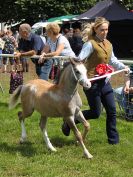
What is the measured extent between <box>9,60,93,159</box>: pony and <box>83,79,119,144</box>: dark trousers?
328 mm

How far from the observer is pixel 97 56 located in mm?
6371

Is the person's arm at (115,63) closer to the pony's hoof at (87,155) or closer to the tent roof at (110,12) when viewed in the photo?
the pony's hoof at (87,155)

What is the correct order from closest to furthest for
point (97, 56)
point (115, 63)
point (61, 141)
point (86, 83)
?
point (86, 83)
point (97, 56)
point (115, 63)
point (61, 141)

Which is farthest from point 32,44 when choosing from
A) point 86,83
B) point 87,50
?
point 86,83

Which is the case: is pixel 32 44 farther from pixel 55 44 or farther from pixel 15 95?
pixel 15 95

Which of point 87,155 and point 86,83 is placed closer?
point 86,83

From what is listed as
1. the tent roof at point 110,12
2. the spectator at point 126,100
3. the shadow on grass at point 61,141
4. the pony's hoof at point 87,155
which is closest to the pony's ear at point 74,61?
the pony's hoof at point 87,155

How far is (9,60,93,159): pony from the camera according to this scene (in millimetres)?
5961

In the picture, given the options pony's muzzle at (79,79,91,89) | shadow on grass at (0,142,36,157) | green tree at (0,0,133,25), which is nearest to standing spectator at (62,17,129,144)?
pony's muzzle at (79,79,91,89)

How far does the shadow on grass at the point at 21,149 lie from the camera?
6.50 m

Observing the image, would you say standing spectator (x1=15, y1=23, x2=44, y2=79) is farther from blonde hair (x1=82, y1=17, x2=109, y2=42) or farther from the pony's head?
the pony's head

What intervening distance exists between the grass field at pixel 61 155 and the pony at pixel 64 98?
0.24 meters

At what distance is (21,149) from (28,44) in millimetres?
3653

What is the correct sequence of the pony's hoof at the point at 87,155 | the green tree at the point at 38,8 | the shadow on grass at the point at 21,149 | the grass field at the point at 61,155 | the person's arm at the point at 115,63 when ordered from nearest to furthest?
→ the grass field at the point at 61,155 → the pony's hoof at the point at 87,155 → the shadow on grass at the point at 21,149 → the person's arm at the point at 115,63 → the green tree at the point at 38,8
